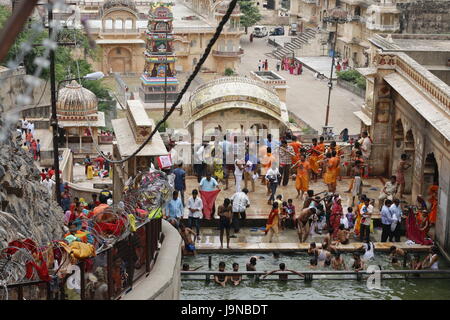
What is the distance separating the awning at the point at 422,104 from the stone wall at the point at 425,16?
25.2 metres

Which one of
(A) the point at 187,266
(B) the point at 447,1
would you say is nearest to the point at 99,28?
(B) the point at 447,1

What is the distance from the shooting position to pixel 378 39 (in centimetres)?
2553

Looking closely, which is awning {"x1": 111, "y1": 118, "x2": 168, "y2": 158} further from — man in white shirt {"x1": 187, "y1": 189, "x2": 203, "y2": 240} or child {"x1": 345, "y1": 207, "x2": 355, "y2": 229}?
child {"x1": 345, "y1": 207, "x2": 355, "y2": 229}

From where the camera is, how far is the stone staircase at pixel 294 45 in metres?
64.7

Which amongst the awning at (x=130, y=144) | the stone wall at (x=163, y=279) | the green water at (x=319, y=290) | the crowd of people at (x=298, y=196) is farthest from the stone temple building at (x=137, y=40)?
the stone wall at (x=163, y=279)

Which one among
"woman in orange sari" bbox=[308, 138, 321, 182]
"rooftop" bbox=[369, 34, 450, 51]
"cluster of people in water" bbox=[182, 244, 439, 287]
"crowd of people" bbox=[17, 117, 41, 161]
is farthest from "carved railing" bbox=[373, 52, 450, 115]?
"crowd of people" bbox=[17, 117, 41, 161]

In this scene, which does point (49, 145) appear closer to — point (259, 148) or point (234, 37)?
point (259, 148)

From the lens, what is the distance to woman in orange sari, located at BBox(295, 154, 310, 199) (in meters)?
20.8

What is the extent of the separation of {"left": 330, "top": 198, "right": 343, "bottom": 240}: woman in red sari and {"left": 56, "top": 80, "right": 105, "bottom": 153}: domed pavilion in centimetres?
1645

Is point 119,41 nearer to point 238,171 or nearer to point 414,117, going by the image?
point 414,117

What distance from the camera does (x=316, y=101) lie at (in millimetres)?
49781

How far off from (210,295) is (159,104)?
108 feet

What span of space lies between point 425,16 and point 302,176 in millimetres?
31630

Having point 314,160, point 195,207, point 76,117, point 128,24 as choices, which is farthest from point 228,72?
point 195,207
